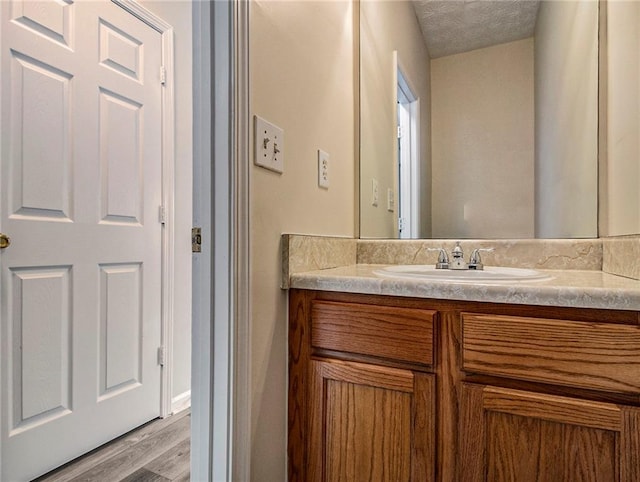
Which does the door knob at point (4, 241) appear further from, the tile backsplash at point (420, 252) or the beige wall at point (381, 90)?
the beige wall at point (381, 90)

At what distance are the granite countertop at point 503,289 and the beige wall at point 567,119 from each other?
370 mm

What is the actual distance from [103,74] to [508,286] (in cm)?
182

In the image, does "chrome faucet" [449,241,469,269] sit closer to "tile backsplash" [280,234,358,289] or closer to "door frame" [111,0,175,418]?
"tile backsplash" [280,234,358,289]

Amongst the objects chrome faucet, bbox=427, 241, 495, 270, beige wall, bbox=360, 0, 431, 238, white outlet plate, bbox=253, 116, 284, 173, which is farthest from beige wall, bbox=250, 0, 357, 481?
chrome faucet, bbox=427, 241, 495, 270

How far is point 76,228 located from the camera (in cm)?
150

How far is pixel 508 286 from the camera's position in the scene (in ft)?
2.46


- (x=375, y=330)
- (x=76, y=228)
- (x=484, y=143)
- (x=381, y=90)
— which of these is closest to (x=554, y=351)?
(x=375, y=330)

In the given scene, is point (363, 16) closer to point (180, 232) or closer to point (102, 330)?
point (180, 232)

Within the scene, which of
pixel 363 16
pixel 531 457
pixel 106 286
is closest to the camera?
pixel 531 457

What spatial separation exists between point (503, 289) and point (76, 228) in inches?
63.2

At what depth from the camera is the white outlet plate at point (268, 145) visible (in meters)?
0.86

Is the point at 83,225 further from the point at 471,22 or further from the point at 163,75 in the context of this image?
the point at 471,22

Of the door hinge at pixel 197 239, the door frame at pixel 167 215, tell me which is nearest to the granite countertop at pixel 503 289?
the door hinge at pixel 197 239

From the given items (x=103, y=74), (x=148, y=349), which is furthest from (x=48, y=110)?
(x=148, y=349)
